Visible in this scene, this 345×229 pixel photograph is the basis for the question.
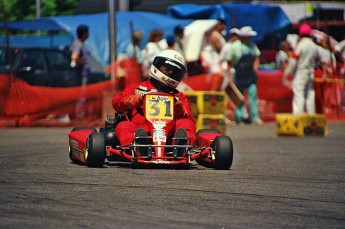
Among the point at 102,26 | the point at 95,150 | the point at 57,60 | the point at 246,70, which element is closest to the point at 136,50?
the point at 57,60

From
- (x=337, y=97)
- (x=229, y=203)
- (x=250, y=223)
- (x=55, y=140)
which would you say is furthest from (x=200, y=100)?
(x=250, y=223)

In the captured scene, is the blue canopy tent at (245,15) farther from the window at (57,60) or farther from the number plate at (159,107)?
the number plate at (159,107)

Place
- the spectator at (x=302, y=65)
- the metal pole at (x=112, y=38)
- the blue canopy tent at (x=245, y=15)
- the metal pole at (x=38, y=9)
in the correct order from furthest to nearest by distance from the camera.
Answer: the metal pole at (x=38, y=9)
the blue canopy tent at (x=245, y=15)
the metal pole at (x=112, y=38)
the spectator at (x=302, y=65)

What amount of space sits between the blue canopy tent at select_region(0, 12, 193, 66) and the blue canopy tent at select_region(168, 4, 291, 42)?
1.54ft

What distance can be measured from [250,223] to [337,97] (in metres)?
16.1

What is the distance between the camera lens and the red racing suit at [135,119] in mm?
10820

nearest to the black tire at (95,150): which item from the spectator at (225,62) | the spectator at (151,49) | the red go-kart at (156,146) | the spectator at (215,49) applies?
the red go-kart at (156,146)

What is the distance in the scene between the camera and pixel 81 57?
19578 mm

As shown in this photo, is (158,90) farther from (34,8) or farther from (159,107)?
(34,8)

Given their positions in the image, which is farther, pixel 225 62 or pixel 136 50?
pixel 225 62

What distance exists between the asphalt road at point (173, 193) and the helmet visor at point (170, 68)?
974 millimetres

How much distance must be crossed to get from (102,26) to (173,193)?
1730 centimetres

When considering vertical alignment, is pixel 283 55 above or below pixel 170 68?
above

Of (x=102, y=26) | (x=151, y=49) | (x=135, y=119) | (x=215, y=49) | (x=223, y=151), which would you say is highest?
(x=102, y=26)
